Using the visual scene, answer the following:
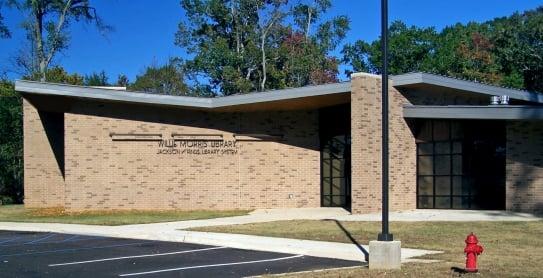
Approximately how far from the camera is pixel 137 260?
12305 mm

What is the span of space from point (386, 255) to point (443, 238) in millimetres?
4833

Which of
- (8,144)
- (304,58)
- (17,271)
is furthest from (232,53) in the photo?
(17,271)

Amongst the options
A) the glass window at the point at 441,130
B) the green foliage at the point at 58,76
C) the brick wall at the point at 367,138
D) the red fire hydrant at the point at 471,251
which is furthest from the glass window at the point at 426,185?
the green foliage at the point at 58,76

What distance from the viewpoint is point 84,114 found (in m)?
24.3

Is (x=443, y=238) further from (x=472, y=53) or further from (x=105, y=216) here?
(x=472, y=53)

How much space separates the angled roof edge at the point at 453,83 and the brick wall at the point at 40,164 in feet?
45.7

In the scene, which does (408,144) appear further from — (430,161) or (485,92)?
(485,92)

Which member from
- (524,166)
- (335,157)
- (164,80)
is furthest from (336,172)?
(164,80)

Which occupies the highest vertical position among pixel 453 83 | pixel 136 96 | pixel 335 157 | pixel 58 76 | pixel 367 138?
pixel 58 76

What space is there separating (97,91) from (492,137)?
13511mm

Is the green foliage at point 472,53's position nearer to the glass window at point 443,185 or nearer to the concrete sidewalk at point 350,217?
the glass window at point 443,185

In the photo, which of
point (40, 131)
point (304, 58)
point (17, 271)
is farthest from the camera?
point (304, 58)

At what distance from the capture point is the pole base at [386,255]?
10.2 m

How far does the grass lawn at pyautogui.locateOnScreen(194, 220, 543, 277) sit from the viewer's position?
10025 mm
